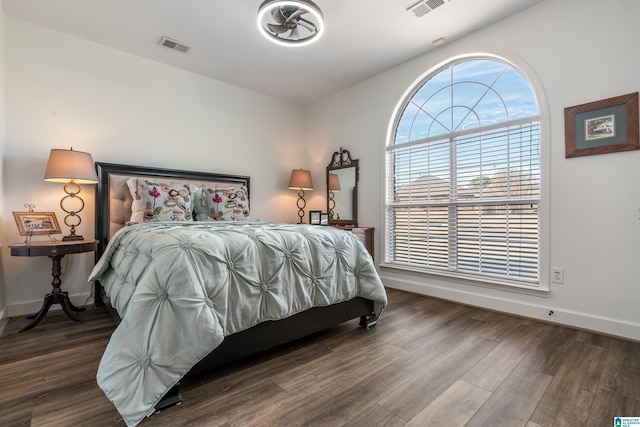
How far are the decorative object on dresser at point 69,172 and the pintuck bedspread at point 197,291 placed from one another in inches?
34.3

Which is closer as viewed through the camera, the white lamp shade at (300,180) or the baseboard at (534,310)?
the baseboard at (534,310)

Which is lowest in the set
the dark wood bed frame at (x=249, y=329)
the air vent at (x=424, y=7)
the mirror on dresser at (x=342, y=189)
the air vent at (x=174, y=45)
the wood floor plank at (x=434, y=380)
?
the wood floor plank at (x=434, y=380)

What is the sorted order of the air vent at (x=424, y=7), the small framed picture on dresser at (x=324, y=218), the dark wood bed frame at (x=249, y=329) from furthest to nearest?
the small framed picture on dresser at (x=324, y=218) → the air vent at (x=424, y=7) → the dark wood bed frame at (x=249, y=329)

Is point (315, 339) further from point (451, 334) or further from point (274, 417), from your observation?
point (451, 334)

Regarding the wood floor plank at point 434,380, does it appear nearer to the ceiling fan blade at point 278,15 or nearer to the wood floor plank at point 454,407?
the wood floor plank at point 454,407

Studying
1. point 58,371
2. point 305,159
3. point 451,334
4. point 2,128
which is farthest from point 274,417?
point 305,159

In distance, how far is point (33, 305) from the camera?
2.83m

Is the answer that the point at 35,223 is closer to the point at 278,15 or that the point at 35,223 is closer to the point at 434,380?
the point at 278,15

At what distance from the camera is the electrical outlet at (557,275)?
2529mm

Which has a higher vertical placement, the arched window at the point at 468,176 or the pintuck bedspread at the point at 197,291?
the arched window at the point at 468,176

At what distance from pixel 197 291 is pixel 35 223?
220 cm

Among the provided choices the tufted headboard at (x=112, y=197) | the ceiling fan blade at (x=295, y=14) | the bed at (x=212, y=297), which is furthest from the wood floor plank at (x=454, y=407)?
the tufted headboard at (x=112, y=197)

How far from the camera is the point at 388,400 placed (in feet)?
4.88

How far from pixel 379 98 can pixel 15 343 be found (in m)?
4.31
